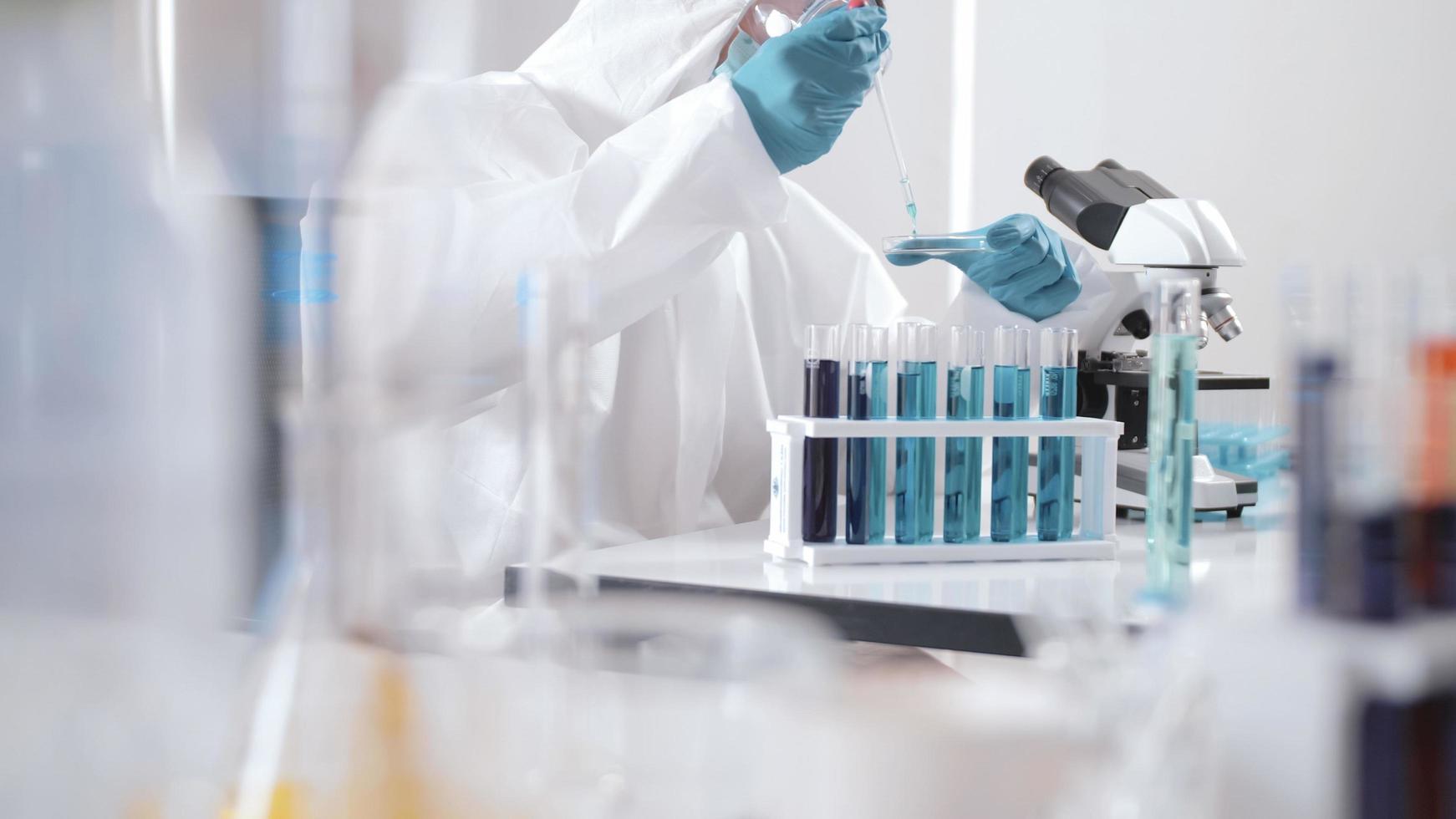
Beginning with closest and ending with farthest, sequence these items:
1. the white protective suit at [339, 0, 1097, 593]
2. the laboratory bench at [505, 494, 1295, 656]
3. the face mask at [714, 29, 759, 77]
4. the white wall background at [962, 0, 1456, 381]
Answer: the laboratory bench at [505, 494, 1295, 656], the white protective suit at [339, 0, 1097, 593], the face mask at [714, 29, 759, 77], the white wall background at [962, 0, 1456, 381]

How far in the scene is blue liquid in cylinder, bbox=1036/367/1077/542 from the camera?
1102mm

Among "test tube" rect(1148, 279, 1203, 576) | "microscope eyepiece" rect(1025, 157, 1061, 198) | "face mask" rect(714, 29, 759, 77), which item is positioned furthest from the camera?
"face mask" rect(714, 29, 759, 77)

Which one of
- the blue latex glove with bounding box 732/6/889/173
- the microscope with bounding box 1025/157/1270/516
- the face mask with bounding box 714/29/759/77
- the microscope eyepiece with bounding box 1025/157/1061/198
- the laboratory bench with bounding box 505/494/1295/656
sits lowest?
the laboratory bench with bounding box 505/494/1295/656

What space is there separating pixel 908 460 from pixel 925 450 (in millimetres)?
18

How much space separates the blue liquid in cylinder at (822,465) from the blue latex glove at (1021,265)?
45 centimetres

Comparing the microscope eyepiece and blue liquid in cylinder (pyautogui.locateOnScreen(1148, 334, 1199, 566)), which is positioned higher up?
the microscope eyepiece

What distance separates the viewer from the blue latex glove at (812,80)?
4.15ft

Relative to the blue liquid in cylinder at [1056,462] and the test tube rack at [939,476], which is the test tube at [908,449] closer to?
the test tube rack at [939,476]

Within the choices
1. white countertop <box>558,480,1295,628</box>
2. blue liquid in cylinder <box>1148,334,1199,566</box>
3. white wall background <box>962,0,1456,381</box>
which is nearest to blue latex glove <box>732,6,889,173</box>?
white countertop <box>558,480,1295,628</box>

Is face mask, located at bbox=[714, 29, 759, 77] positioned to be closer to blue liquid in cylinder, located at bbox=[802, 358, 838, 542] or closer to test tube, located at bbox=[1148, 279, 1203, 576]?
blue liquid in cylinder, located at bbox=[802, 358, 838, 542]

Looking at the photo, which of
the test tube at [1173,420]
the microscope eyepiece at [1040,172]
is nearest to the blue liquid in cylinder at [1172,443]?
the test tube at [1173,420]

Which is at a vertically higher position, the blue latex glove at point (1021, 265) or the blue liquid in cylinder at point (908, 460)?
the blue latex glove at point (1021, 265)

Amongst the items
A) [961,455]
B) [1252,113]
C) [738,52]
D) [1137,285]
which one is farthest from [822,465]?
[1252,113]

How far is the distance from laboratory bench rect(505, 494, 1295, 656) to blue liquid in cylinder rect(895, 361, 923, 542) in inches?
1.4
